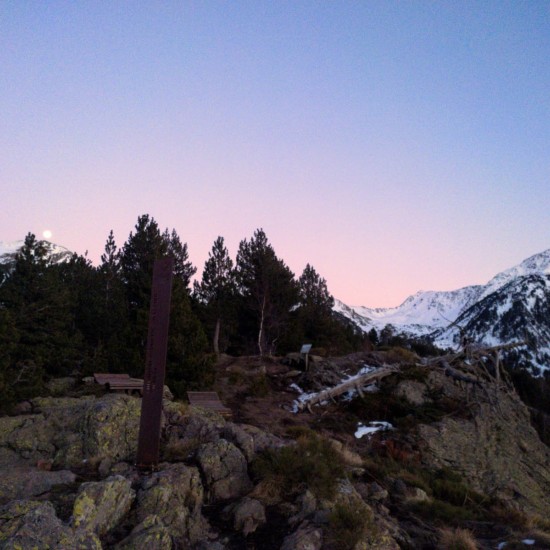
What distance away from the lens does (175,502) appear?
5832 millimetres

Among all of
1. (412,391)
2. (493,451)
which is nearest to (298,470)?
(493,451)

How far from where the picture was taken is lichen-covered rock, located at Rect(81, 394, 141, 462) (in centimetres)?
758

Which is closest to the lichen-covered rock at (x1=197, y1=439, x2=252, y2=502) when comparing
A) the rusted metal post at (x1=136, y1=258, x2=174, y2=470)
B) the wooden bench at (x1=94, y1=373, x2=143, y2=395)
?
the rusted metal post at (x1=136, y1=258, x2=174, y2=470)

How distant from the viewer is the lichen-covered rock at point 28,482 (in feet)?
19.4

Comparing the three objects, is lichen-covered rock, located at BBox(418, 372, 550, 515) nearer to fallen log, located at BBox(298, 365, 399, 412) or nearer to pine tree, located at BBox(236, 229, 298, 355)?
fallen log, located at BBox(298, 365, 399, 412)

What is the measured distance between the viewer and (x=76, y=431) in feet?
28.3

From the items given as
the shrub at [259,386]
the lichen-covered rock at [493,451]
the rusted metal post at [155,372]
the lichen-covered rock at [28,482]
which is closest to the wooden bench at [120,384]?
the rusted metal post at [155,372]

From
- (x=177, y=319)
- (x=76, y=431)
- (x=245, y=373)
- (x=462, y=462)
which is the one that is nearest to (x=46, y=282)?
(x=177, y=319)

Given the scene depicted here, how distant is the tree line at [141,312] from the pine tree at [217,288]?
8 centimetres

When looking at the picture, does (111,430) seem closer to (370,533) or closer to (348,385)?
(370,533)

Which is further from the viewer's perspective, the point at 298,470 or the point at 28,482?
the point at 298,470

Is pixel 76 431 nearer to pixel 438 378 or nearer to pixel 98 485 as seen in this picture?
pixel 98 485

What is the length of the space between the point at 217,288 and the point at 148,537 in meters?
29.6

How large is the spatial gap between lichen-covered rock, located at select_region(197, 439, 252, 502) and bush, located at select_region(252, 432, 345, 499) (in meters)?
0.26
